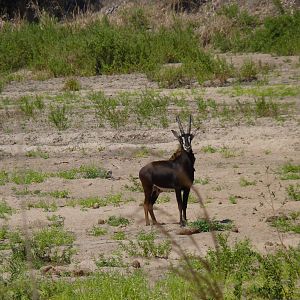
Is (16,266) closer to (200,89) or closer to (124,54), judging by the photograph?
(200,89)

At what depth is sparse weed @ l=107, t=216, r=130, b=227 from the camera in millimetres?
10836

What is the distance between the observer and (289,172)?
13.3m

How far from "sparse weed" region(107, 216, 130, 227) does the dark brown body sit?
331 millimetres

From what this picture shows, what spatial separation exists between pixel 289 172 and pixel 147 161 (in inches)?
98.8

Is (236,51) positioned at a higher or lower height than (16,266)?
lower

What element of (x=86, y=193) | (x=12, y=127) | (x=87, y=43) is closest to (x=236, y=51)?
(x=87, y=43)

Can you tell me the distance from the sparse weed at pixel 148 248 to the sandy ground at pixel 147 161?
0.36 feet

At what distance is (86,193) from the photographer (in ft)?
42.3

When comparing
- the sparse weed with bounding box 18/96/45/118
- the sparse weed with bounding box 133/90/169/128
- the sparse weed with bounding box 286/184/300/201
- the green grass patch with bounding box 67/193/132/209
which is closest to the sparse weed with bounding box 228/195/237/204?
the sparse weed with bounding box 286/184/300/201

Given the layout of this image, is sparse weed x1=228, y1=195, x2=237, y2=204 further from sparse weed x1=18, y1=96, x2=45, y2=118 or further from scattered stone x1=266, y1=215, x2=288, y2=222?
sparse weed x1=18, y1=96, x2=45, y2=118

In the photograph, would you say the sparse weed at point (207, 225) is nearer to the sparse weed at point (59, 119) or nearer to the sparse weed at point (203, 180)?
the sparse weed at point (203, 180)

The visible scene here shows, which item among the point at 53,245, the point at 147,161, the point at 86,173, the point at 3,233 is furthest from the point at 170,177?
the point at 147,161

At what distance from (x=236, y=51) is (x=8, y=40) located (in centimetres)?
762

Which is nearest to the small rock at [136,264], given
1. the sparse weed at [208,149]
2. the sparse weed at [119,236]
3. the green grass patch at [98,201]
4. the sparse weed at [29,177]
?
the sparse weed at [119,236]
